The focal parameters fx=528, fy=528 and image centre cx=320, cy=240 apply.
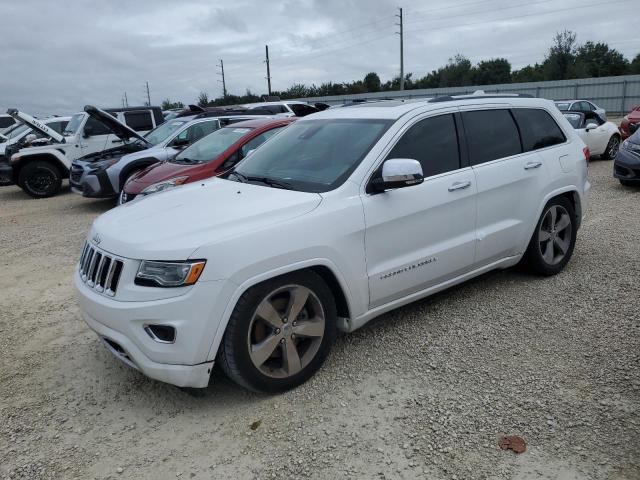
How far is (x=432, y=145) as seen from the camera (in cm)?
401

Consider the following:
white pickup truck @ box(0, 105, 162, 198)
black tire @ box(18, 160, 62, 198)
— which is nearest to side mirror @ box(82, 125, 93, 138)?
white pickup truck @ box(0, 105, 162, 198)

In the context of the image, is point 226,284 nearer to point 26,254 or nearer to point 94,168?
point 26,254

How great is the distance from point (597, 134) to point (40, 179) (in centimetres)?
1362

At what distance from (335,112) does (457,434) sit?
275 centimetres

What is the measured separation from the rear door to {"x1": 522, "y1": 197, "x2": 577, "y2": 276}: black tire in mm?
178

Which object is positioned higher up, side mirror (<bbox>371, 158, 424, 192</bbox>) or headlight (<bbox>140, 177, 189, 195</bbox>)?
side mirror (<bbox>371, 158, 424, 192</bbox>)

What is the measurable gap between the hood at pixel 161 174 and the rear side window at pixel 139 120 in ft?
23.4

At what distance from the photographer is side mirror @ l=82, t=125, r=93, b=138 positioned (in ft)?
42.3

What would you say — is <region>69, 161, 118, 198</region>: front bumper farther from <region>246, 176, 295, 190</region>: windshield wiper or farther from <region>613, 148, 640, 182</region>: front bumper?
<region>613, 148, 640, 182</region>: front bumper

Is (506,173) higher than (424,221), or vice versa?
(506,173)

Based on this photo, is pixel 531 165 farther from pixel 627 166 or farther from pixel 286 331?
pixel 627 166

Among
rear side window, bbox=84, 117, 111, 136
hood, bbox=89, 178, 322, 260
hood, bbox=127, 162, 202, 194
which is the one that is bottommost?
hood, bbox=127, 162, 202, 194

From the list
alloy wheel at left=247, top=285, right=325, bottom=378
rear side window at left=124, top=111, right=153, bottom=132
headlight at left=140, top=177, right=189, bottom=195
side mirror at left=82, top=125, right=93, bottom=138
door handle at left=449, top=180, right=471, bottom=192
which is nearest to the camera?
alloy wheel at left=247, top=285, right=325, bottom=378

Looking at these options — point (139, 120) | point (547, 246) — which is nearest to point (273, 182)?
point (547, 246)
